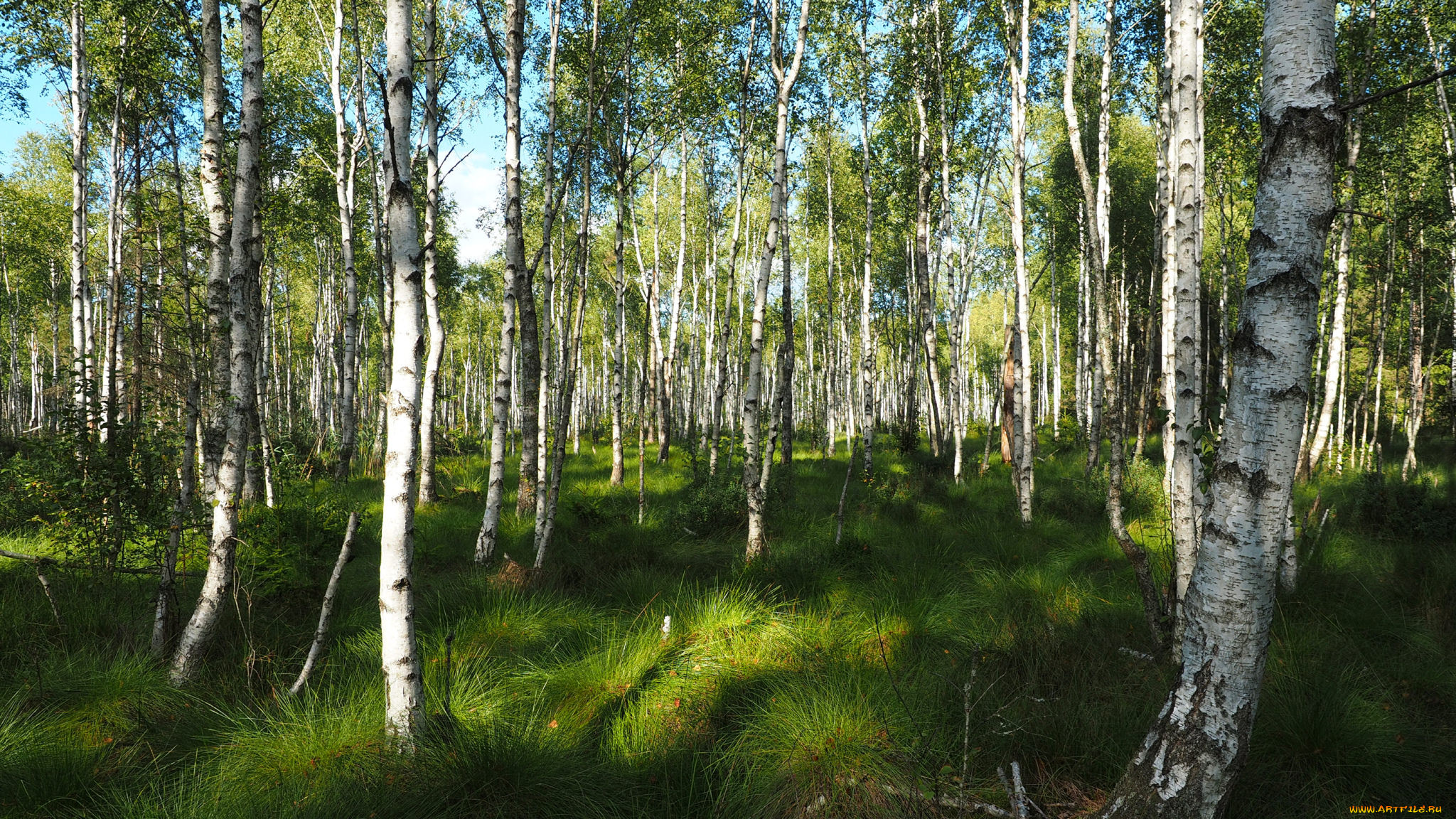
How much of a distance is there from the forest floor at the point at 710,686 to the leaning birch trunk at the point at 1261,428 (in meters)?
0.73

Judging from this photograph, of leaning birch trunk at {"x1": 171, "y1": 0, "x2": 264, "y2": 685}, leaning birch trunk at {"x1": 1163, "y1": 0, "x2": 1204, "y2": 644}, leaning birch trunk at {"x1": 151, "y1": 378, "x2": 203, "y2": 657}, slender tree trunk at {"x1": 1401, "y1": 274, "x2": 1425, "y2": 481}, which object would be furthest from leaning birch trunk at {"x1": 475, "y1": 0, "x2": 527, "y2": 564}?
slender tree trunk at {"x1": 1401, "y1": 274, "x2": 1425, "y2": 481}

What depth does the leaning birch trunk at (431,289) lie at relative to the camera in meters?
4.40

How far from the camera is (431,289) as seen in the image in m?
5.86

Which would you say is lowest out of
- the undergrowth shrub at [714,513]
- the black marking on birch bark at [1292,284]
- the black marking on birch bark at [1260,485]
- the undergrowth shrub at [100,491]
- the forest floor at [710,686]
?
the forest floor at [710,686]

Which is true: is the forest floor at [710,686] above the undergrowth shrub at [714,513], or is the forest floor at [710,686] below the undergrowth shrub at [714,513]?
below

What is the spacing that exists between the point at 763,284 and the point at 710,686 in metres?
4.31

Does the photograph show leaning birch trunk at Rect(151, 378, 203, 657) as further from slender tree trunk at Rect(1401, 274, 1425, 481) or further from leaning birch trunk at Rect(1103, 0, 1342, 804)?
slender tree trunk at Rect(1401, 274, 1425, 481)

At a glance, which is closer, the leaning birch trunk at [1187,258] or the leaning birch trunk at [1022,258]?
the leaning birch trunk at [1187,258]

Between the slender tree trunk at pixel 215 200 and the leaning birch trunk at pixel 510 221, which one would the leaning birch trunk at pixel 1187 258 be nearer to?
the leaning birch trunk at pixel 510 221

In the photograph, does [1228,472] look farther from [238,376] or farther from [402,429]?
[238,376]

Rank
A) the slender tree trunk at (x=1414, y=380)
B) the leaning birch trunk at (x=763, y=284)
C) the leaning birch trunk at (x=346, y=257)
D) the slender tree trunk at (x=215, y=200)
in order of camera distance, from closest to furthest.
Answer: the slender tree trunk at (x=215, y=200) < the leaning birch trunk at (x=763, y=284) < the leaning birch trunk at (x=346, y=257) < the slender tree trunk at (x=1414, y=380)

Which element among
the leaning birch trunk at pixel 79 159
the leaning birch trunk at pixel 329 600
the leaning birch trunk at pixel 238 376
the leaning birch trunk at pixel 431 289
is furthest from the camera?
the leaning birch trunk at pixel 79 159

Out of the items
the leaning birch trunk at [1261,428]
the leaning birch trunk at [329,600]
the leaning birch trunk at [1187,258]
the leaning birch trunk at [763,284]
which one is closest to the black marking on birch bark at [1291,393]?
the leaning birch trunk at [1261,428]

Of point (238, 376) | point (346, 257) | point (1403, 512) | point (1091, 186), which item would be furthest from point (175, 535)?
point (1403, 512)
